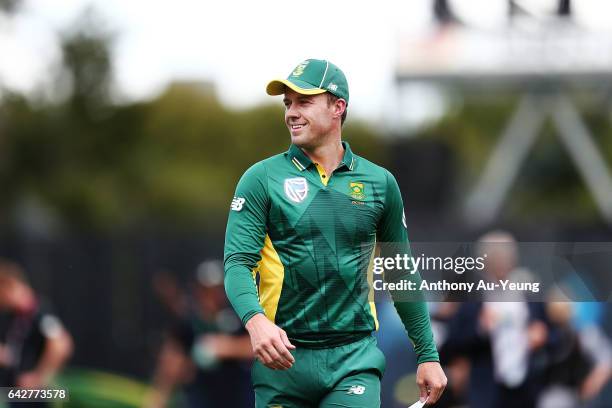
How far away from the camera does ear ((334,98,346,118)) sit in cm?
495

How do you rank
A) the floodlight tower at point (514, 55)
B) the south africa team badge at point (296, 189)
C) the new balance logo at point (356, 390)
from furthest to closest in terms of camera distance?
1. the floodlight tower at point (514, 55)
2. the south africa team badge at point (296, 189)
3. the new balance logo at point (356, 390)

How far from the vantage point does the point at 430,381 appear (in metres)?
4.96

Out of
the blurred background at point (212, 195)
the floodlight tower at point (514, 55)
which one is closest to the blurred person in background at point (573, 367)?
the blurred background at point (212, 195)

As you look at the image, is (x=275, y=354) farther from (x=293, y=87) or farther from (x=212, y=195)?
(x=212, y=195)

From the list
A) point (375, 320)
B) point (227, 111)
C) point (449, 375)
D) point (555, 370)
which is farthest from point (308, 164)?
point (227, 111)

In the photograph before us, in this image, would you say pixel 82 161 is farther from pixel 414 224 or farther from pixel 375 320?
pixel 375 320

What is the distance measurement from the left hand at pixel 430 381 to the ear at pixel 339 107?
3.69 feet

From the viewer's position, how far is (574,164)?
4781 centimetres

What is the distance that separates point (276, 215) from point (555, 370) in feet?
18.4

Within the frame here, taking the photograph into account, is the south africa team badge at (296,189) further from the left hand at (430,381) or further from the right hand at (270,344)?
the left hand at (430,381)

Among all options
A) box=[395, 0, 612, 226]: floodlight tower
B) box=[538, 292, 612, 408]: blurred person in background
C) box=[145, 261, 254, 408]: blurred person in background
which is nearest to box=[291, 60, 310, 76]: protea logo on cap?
box=[538, 292, 612, 408]: blurred person in background

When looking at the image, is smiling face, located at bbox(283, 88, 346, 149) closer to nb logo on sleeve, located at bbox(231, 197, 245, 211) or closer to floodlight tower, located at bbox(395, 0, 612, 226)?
nb logo on sleeve, located at bbox(231, 197, 245, 211)

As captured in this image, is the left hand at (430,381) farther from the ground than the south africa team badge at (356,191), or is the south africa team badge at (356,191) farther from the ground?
the south africa team badge at (356,191)

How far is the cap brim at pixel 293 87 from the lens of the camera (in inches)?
187
